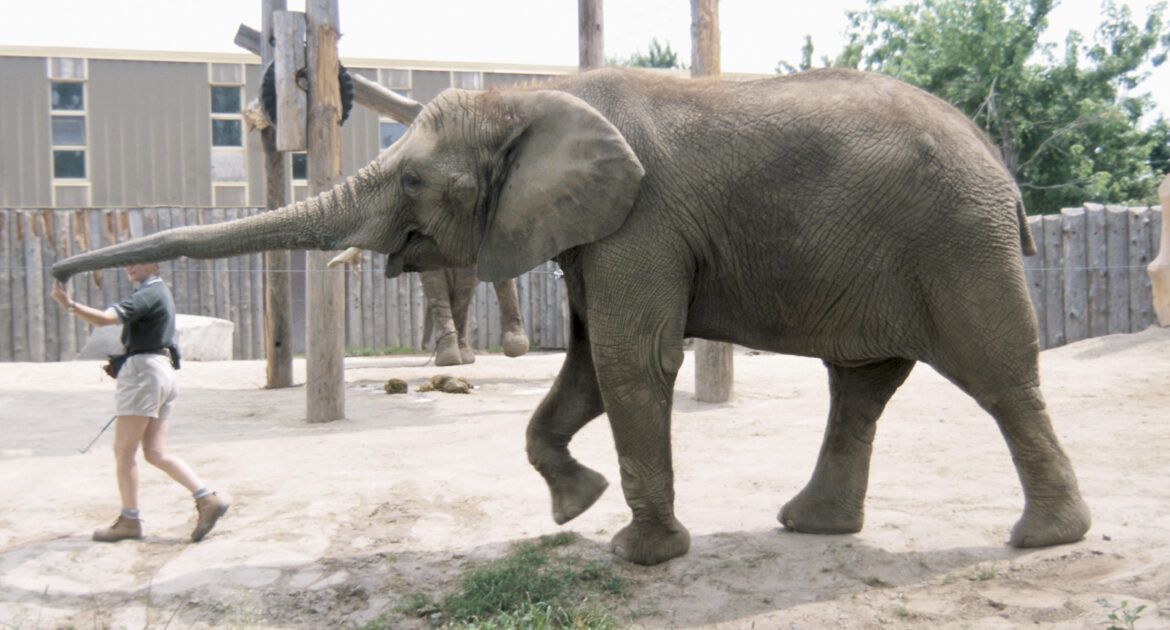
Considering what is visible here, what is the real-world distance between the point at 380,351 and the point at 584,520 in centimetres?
1410

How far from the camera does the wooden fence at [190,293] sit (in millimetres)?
18359

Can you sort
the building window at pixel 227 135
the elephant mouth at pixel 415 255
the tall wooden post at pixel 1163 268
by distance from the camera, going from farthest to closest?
the building window at pixel 227 135 → the tall wooden post at pixel 1163 268 → the elephant mouth at pixel 415 255

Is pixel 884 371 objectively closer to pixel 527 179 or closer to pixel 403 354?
pixel 527 179

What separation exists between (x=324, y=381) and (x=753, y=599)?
5977 mm

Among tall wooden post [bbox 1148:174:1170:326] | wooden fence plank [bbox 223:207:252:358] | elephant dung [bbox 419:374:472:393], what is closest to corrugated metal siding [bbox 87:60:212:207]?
wooden fence plank [bbox 223:207:252:358]

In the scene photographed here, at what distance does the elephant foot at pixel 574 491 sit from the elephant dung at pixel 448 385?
621 cm

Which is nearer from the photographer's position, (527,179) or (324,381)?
(527,179)

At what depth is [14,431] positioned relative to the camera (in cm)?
967

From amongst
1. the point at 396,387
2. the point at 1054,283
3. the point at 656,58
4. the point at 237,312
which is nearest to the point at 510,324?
the point at 396,387

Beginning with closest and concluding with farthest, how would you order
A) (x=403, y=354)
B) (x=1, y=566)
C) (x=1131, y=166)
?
(x=1, y=566) < (x=403, y=354) < (x=1131, y=166)

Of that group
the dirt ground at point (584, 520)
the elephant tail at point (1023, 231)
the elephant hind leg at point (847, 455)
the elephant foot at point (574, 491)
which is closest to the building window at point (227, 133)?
the dirt ground at point (584, 520)

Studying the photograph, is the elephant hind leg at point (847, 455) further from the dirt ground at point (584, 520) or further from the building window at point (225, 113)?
the building window at point (225, 113)

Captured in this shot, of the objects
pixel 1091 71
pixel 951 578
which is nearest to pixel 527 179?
pixel 951 578

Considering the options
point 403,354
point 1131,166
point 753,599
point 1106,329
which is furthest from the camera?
point 1131,166
